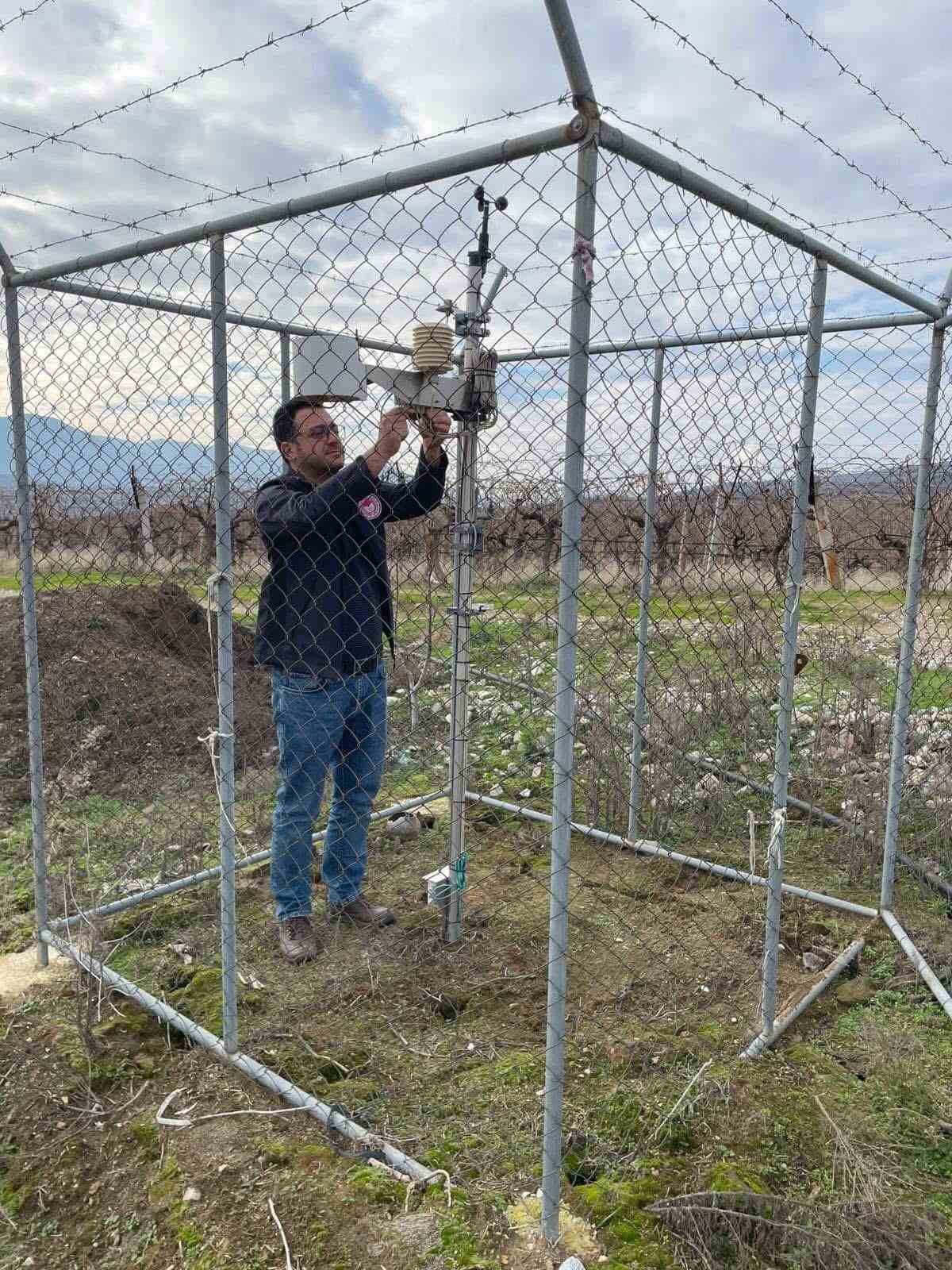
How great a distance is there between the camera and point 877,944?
3234 mm

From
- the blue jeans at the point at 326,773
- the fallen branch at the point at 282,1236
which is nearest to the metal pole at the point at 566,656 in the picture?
the fallen branch at the point at 282,1236

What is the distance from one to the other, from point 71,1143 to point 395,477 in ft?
8.16

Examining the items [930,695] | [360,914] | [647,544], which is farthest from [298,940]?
[930,695]

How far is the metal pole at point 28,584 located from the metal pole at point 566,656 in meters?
1.90

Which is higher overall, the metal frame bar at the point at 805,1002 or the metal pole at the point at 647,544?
the metal pole at the point at 647,544

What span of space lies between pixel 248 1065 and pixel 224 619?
1270mm

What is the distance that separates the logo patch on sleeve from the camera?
9.20 ft

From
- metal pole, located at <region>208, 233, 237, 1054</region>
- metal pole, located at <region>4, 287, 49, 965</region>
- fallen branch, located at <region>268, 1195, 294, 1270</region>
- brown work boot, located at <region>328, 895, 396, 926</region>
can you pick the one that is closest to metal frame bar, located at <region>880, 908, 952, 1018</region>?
brown work boot, located at <region>328, 895, 396, 926</region>

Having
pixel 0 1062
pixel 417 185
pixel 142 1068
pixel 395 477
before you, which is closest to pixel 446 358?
pixel 417 185

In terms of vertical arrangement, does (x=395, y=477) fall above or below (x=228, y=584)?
above

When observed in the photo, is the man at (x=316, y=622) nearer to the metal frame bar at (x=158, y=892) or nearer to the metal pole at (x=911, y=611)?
the metal frame bar at (x=158, y=892)

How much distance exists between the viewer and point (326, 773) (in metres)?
3.00

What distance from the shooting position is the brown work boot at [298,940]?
3.08m

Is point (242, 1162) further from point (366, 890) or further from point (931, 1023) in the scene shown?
point (931, 1023)
